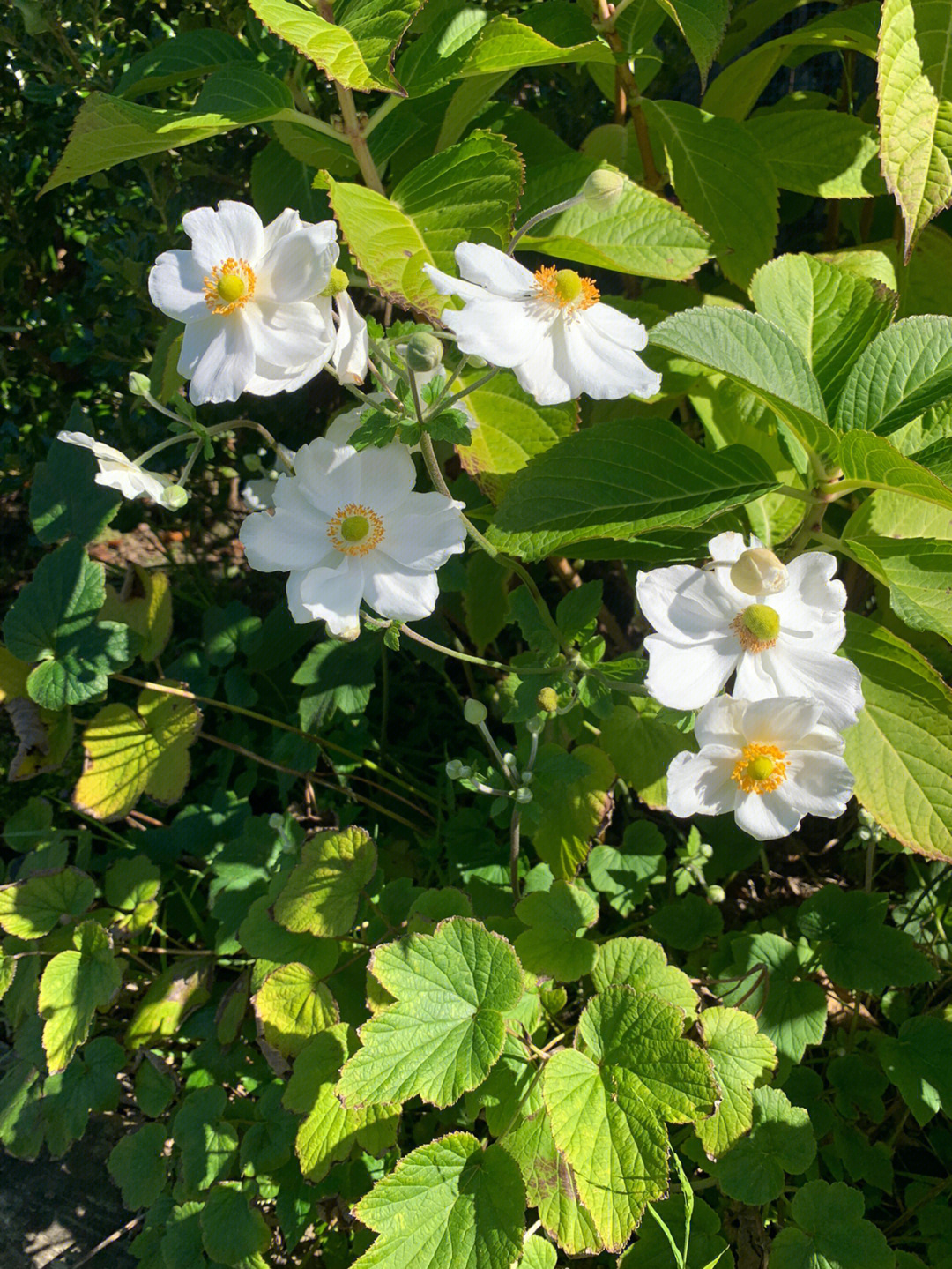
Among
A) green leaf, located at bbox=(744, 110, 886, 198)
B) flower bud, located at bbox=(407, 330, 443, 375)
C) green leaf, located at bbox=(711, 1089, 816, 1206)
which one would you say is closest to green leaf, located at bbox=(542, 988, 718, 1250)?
green leaf, located at bbox=(711, 1089, 816, 1206)

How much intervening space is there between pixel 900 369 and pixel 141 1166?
1510 millimetres

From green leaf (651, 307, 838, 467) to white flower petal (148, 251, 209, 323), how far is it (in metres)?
0.48

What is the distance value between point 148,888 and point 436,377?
1.01 metres

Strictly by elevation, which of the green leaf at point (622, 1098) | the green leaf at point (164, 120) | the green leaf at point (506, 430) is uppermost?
the green leaf at point (164, 120)

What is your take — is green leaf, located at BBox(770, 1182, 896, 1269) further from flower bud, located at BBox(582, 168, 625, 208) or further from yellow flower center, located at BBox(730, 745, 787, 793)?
flower bud, located at BBox(582, 168, 625, 208)

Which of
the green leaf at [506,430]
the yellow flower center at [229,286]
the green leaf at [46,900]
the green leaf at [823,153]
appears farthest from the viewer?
the green leaf at [46,900]

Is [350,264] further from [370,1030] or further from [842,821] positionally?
[842,821]

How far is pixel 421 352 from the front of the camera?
812mm

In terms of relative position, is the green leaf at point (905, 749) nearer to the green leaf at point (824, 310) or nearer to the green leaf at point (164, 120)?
the green leaf at point (824, 310)

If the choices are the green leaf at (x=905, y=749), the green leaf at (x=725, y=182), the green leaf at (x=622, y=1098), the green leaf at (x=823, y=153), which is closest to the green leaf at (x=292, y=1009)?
the green leaf at (x=622, y=1098)

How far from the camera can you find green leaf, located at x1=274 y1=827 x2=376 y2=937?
128cm

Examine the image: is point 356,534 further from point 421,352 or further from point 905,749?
point 905,749

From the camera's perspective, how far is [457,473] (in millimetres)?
1729

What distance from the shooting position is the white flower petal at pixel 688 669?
855 mm
